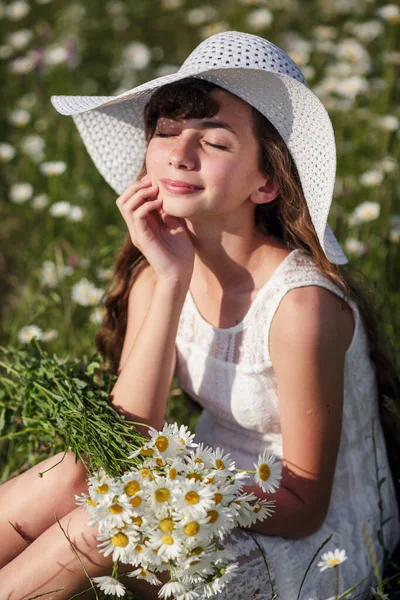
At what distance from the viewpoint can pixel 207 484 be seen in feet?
4.86

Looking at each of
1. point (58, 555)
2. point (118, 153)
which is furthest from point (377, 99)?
point (58, 555)

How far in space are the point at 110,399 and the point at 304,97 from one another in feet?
2.64

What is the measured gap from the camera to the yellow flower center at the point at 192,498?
1453 mm

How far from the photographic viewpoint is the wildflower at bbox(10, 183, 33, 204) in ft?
11.7

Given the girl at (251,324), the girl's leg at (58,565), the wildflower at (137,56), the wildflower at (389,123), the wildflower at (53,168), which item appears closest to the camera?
the girl's leg at (58,565)

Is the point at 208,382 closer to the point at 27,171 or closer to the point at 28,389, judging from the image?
the point at 28,389

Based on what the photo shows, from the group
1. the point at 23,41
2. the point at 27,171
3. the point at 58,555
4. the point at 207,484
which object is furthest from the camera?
the point at 23,41

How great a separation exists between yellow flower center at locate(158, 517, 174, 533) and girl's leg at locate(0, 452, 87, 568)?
43 centimetres

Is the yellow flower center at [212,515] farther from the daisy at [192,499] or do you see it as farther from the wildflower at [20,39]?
the wildflower at [20,39]

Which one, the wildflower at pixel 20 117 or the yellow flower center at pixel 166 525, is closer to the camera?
the yellow flower center at pixel 166 525

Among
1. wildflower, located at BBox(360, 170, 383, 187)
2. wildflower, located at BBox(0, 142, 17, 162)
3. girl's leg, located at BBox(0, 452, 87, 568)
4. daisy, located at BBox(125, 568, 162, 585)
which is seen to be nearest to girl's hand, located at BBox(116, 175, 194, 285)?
girl's leg, located at BBox(0, 452, 87, 568)

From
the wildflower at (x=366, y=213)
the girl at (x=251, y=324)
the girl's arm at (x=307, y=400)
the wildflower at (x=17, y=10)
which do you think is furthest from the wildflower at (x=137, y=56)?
the girl's arm at (x=307, y=400)

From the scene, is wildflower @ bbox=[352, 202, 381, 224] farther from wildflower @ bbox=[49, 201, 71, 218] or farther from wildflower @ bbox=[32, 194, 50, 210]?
wildflower @ bbox=[32, 194, 50, 210]

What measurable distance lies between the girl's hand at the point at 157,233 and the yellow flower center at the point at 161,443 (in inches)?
20.0
